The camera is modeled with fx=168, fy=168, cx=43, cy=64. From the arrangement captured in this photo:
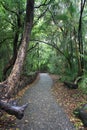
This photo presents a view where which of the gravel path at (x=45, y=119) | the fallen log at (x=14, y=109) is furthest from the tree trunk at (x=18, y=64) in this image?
the fallen log at (x=14, y=109)

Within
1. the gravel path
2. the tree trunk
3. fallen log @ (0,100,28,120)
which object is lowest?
the gravel path

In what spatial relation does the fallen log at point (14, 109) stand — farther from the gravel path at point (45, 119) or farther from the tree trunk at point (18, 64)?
the tree trunk at point (18, 64)

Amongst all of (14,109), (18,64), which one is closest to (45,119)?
(14,109)

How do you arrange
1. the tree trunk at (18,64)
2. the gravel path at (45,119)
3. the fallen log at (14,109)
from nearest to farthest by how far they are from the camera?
the fallen log at (14,109)
the gravel path at (45,119)
the tree trunk at (18,64)

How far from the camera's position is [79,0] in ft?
38.0

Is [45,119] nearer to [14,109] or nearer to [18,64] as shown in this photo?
[14,109]

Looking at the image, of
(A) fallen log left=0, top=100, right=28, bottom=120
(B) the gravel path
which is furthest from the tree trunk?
(A) fallen log left=0, top=100, right=28, bottom=120

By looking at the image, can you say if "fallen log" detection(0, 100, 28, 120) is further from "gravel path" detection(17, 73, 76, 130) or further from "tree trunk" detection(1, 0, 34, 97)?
"tree trunk" detection(1, 0, 34, 97)

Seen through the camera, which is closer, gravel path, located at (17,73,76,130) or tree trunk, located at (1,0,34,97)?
gravel path, located at (17,73,76,130)

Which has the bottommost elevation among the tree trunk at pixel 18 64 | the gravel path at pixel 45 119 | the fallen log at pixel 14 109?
the gravel path at pixel 45 119

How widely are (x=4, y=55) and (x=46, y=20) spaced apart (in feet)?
15.1

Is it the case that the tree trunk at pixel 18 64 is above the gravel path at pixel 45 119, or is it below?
above

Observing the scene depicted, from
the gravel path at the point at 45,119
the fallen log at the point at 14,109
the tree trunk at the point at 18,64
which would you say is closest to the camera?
the fallen log at the point at 14,109

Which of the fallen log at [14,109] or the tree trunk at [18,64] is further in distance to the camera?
the tree trunk at [18,64]
